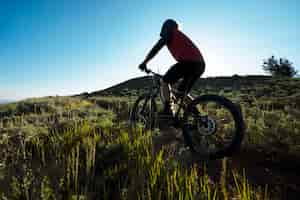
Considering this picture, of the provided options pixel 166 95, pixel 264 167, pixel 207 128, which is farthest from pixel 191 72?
pixel 264 167

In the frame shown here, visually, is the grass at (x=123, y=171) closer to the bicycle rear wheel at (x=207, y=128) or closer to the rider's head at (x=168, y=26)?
the bicycle rear wheel at (x=207, y=128)

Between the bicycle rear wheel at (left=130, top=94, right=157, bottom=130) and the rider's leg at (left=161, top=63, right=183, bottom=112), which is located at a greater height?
the rider's leg at (left=161, top=63, right=183, bottom=112)

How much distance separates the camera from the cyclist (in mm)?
3592

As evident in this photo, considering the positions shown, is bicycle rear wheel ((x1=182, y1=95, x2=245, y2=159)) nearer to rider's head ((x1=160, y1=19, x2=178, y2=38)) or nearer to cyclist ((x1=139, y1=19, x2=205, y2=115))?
cyclist ((x1=139, y1=19, x2=205, y2=115))

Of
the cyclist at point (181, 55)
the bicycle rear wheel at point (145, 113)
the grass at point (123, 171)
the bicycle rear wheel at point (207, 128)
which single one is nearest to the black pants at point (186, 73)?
the cyclist at point (181, 55)

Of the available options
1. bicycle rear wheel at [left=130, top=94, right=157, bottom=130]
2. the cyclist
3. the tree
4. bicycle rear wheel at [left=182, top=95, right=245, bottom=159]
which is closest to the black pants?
the cyclist

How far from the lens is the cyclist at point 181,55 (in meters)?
3.59

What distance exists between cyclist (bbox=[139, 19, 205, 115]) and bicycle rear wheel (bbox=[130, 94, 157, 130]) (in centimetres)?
101

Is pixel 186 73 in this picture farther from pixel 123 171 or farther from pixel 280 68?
pixel 280 68

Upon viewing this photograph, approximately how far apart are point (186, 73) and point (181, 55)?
311 millimetres

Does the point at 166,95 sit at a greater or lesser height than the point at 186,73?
lesser

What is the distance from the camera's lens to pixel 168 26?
145 inches

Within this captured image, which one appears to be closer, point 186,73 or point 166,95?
point 186,73

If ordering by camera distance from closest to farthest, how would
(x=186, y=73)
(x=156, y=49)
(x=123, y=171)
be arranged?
(x=123, y=171), (x=186, y=73), (x=156, y=49)
